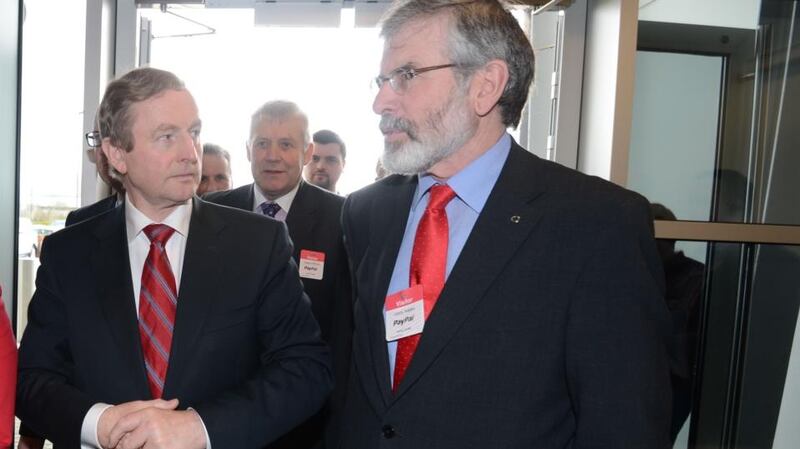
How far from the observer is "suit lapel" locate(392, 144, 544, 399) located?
1271 mm

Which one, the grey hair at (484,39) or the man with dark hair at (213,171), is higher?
the grey hair at (484,39)

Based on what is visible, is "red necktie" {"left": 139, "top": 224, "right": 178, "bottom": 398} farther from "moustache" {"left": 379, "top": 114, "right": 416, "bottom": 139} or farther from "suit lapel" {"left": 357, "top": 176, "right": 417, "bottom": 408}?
"moustache" {"left": 379, "top": 114, "right": 416, "bottom": 139}

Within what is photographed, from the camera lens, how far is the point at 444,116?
1.42 metres

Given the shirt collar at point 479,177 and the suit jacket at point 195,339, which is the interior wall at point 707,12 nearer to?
the shirt collar at point 479,177

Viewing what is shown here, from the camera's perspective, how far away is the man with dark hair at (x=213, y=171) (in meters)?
4.00

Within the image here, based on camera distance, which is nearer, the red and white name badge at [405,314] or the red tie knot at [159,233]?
the red and white name badge at [405,314]

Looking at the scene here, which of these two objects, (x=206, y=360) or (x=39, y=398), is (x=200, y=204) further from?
(x=39, y=398)

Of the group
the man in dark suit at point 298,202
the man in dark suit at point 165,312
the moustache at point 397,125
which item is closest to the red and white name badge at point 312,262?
the man in dark suit at point 298,202

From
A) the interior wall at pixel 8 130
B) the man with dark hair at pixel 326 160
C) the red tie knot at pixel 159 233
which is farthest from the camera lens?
the man with dark hair at pixel 326 160

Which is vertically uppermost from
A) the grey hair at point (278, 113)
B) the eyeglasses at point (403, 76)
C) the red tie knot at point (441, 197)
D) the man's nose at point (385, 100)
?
the grey hair at point (278, 113)

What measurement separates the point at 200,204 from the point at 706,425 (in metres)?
2.29

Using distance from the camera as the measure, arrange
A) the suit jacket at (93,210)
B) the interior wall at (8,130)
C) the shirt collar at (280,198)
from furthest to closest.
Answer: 1. the shirt collar at (280,198)
2. the suit jacket at (93,210)
3. the interior wall at (8,130)

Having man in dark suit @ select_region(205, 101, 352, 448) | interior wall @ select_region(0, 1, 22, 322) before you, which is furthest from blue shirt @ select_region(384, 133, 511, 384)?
interior wall @ select_region(0, 1, 22, 322)

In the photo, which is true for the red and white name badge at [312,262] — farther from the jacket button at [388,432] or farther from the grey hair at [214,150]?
the grey hair at [214,150]
